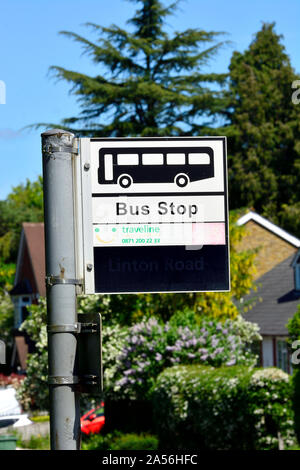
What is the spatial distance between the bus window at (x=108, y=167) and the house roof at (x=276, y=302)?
25.2 metres

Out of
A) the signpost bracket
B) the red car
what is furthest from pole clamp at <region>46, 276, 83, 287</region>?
the red car

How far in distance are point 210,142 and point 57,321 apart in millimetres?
1364

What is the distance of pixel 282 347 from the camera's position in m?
30.7

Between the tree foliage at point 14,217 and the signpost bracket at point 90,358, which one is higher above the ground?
the tree foliage at point 14,217

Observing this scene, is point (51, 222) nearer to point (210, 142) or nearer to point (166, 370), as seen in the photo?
point (210, 142)

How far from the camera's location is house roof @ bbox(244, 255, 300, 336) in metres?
31.0

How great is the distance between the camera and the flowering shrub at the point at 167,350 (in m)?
21.0

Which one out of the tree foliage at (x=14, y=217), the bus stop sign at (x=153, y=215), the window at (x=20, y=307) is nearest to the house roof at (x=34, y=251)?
the window at (x=20, y=307)

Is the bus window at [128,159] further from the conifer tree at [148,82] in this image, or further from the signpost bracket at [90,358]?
the conifer tree at [148,82]

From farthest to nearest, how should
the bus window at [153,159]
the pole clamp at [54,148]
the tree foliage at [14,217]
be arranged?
the tree foliage at [14,217]
the bus window at [153,159]
the pole clamp at [54,148]

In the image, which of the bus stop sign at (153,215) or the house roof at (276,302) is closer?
the bus stop sign at (153,215)

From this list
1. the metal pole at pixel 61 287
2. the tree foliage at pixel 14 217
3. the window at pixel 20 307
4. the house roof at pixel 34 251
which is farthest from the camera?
the tree foliage at pixel 14 217

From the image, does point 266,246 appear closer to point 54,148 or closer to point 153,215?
point 153,215

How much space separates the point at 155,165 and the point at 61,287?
902 mm
